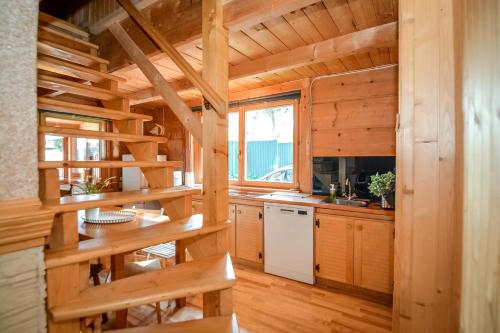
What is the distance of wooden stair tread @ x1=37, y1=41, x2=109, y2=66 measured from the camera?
1.91 meters

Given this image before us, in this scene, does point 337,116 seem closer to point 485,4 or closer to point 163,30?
point 163,30

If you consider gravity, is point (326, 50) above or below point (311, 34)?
below

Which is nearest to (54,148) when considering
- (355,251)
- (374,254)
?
(355,251)

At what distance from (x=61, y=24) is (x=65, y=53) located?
70 cm

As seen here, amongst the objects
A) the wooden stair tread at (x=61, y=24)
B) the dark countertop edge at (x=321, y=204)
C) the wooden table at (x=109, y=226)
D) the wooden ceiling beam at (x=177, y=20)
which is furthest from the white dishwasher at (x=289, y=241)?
the wooden stair tread at (x=61, y=24)

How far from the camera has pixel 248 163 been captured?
391 cm

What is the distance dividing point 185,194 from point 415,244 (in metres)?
1.29

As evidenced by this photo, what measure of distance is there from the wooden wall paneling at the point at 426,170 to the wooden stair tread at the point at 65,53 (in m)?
2.47

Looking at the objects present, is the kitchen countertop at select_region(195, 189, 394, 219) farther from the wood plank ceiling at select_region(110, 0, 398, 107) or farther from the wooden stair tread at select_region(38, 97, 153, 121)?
the wooden stair tread at select_region(38, 97, 153, 121)

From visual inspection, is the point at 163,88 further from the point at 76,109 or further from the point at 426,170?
the point at 426,170

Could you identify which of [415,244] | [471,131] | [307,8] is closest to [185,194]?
[415,244]

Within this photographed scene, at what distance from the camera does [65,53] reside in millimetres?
2023

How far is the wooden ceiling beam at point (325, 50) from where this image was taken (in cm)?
192

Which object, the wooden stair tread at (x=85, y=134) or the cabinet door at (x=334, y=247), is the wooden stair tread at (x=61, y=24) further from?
the cabinet door at (x=334, y=247)
